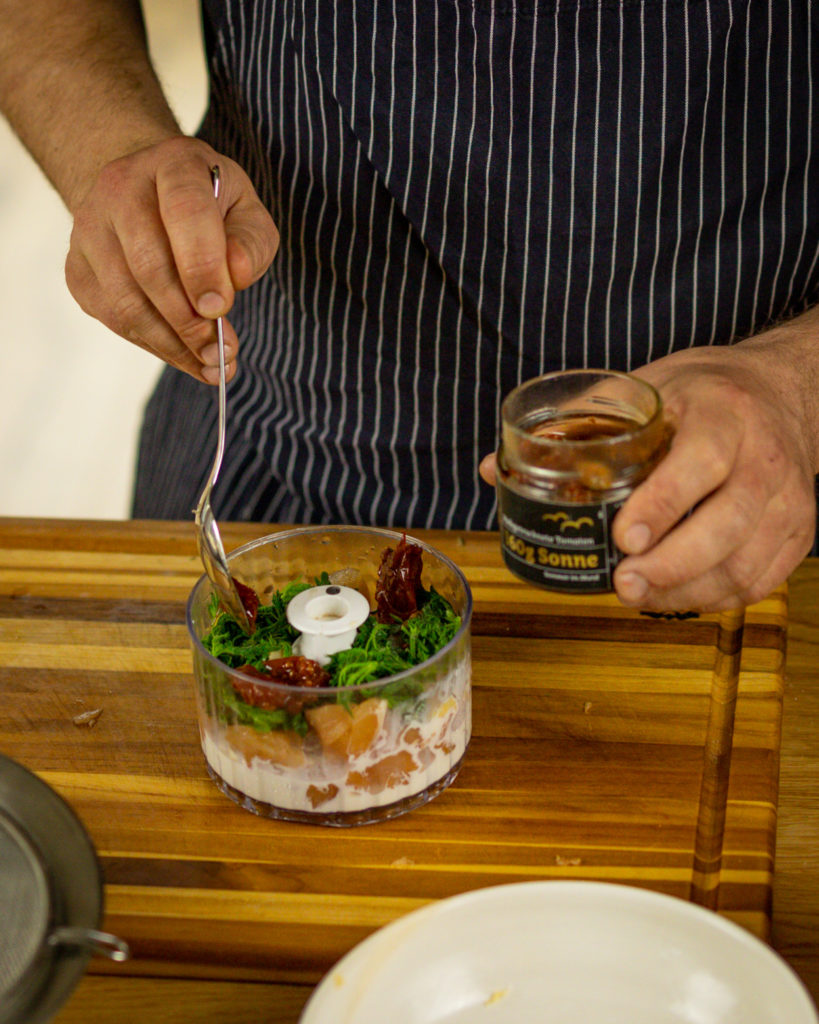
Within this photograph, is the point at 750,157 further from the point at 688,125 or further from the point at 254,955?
the point at 254,955

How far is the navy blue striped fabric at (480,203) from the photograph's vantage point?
1283 mm

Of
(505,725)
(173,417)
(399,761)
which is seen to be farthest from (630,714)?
(173,417)

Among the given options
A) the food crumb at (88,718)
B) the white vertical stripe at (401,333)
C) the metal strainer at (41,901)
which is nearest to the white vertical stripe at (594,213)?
the white vertical stripe at (401,333)

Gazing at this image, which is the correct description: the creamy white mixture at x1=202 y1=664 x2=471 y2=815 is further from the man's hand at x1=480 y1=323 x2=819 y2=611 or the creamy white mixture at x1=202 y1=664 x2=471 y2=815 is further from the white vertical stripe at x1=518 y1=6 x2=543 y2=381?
the white vertical stripe at x1=518 y1=6 x2=543 y2=381

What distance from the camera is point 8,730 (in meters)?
1.09

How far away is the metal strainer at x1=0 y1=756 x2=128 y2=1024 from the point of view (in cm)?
72

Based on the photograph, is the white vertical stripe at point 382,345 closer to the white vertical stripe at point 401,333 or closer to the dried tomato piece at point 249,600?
the white vertical stripe at point 401,333

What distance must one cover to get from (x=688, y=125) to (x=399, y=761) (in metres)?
0.81

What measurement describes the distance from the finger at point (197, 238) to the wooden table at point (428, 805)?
1.22 feet

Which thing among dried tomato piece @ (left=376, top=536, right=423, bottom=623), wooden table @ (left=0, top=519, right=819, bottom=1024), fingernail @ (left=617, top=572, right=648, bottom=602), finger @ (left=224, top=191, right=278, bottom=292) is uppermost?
finger @ (left=224, top=191, right=278, bottom=292)

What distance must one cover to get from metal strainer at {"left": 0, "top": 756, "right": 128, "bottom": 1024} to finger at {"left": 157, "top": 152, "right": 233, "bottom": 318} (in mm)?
452

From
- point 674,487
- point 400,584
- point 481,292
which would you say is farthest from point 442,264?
point 674,487

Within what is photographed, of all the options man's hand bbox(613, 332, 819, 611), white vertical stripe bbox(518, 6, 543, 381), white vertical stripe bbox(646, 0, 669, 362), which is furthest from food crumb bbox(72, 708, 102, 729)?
white vertical stripe bbox(646, 0, 669, 362)

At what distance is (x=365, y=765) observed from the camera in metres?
0.95
